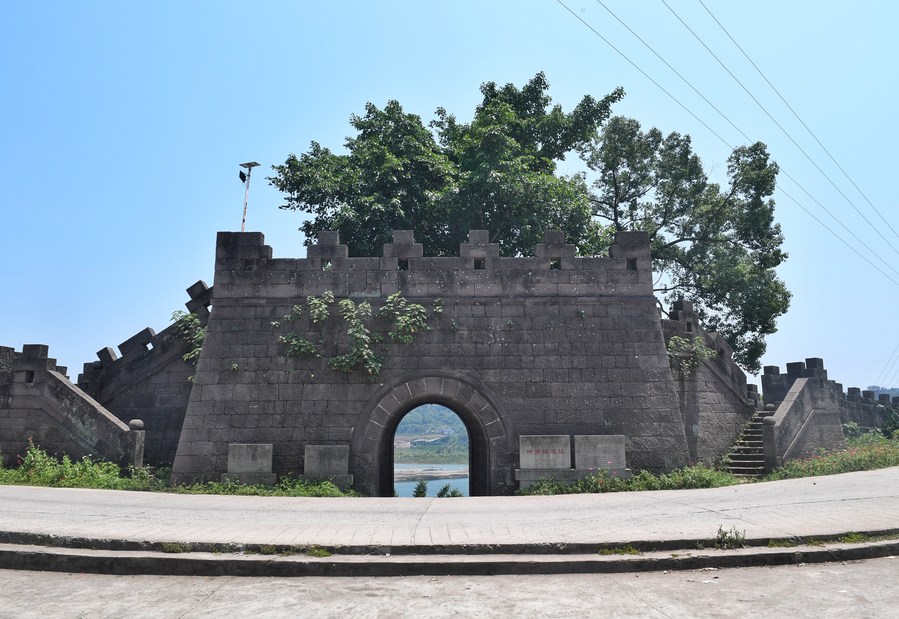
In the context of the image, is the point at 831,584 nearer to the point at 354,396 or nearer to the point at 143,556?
the point at 143,556

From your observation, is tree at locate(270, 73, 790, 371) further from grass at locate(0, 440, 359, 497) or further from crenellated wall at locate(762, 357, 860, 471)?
grass at locate(0, 440, 359, 497)

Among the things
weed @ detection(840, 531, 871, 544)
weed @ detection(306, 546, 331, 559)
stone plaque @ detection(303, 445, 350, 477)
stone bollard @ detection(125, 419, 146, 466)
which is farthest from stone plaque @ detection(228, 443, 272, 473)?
weed @ detection(840, 531, 871, 544)

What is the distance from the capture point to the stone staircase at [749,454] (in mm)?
14281

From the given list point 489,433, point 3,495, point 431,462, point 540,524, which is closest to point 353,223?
point 489,433

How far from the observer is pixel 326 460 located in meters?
12.2

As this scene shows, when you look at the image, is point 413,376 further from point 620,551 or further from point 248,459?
point 620,551

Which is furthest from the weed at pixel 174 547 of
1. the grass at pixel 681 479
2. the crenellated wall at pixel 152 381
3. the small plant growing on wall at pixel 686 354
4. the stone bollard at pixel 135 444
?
the small plant growing on wall at pixel 686 354

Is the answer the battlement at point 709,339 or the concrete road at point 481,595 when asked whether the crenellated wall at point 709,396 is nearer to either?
the battlement at point 709,339

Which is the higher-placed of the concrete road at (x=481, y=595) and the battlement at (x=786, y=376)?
the battlement at (x=786, y=376)

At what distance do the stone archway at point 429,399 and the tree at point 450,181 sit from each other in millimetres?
9977

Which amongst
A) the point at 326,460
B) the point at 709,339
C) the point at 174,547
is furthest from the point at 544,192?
the point at 174,547

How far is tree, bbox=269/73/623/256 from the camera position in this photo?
70.6ft

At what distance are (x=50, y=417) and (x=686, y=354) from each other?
584 inches

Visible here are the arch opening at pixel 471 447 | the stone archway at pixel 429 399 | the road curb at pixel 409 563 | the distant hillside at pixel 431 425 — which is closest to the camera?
the road curb at pixel 409 563
